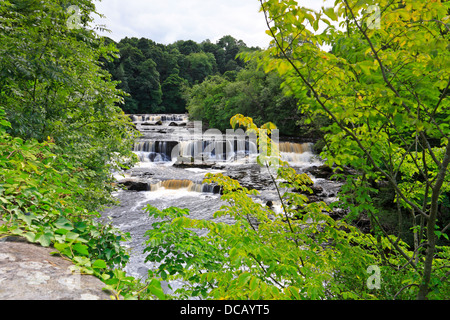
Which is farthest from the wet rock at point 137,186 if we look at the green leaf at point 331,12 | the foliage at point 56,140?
the green leaf at point 331,12

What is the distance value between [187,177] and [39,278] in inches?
522

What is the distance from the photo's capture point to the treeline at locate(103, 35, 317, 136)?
939 inches

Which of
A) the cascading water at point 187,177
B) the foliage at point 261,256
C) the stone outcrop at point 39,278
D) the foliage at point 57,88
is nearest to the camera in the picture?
the stone outcrop at point 39,278

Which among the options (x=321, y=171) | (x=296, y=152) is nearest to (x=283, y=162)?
(x=321, y=171)

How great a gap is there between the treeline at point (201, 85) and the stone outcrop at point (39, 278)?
1277cm

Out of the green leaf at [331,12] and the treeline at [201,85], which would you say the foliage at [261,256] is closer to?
the green leaf at [331,12]

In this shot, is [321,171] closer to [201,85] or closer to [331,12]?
[331,12]

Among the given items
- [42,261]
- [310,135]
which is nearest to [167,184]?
[42,261]

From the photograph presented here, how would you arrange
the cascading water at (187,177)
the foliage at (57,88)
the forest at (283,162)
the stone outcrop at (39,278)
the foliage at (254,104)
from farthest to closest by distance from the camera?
the foliage at (254,104), the cascading water at (187,177), the foliage at (57,88), the forest at (283,162), the stone outcrop at (39,278)

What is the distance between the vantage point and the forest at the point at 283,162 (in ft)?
5.28

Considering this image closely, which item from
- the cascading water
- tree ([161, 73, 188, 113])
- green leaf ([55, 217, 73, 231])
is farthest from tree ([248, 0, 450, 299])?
tree ([161, 73, 188, 113])

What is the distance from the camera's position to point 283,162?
105 inches
